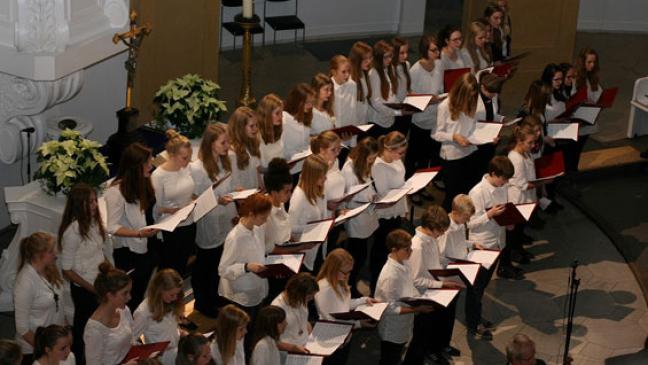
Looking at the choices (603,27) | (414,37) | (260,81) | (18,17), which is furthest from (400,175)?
(603,27)

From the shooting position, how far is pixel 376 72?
11.7m

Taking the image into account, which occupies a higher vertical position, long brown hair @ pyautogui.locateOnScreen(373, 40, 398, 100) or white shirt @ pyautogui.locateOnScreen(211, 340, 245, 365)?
long brown hair @ pyautogui.locateOnScreen(373, 40, 398, 100)

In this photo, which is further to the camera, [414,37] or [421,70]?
[414,37]

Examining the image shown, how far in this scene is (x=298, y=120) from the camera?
10789 mm

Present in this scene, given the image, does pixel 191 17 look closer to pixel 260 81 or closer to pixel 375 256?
pixel 260 81

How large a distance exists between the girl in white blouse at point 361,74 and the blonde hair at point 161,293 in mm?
3606

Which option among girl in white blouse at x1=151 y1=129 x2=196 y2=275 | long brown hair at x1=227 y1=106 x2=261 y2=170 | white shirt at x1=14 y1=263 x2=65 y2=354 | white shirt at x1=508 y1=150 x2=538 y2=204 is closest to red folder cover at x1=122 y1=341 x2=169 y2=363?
white shirt at x1=14 y1=263 x2=65 y2=354

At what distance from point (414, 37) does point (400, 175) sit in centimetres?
650

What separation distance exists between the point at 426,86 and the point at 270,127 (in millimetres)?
2273

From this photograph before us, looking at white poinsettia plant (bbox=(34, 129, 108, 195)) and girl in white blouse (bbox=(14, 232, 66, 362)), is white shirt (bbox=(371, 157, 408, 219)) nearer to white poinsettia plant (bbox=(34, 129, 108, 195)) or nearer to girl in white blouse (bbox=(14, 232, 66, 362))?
white poinsettia plant (bbox=(34, 129, 108, 195))

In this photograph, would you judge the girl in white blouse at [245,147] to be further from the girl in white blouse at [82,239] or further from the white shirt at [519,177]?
the white shirt at [519,177]

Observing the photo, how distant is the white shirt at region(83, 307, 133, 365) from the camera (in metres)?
8.20

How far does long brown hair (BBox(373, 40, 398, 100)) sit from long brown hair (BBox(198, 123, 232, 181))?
2.16 meters

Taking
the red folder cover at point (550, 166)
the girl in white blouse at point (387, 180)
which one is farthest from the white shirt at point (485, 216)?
the red folder cover at point (550, 166)
